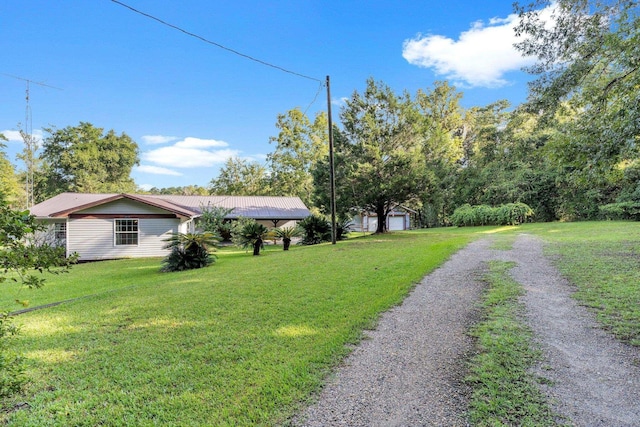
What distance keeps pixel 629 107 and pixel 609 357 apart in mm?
3017

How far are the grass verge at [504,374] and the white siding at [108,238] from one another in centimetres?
1370

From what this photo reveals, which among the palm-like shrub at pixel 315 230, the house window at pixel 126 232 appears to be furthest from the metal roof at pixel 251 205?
the house window at pixel 126 232

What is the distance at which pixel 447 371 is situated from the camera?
2.88m

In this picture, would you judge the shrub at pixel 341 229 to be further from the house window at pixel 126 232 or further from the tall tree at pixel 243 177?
the tall tree at pixel 243 177

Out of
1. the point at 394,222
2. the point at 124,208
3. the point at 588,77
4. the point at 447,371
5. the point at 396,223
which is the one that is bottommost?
the point at 447,371

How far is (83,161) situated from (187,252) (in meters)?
32.9

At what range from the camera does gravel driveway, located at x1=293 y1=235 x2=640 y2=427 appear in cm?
226

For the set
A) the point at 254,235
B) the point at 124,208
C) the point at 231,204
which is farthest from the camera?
the point at 231,204

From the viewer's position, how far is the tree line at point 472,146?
16.3 feet

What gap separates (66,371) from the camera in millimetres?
3070

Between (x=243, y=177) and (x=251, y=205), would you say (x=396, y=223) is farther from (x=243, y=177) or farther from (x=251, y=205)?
(x=243, y=177)

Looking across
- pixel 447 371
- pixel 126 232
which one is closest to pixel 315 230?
pixel 126 232

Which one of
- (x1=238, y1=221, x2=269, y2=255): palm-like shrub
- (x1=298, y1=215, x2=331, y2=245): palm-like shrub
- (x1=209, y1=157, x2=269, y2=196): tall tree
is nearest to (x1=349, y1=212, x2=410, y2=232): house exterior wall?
(x1=209, y1=157, x2=269, y2=196): tall tree

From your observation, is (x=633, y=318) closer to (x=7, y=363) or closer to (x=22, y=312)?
(x=7, y=363)
